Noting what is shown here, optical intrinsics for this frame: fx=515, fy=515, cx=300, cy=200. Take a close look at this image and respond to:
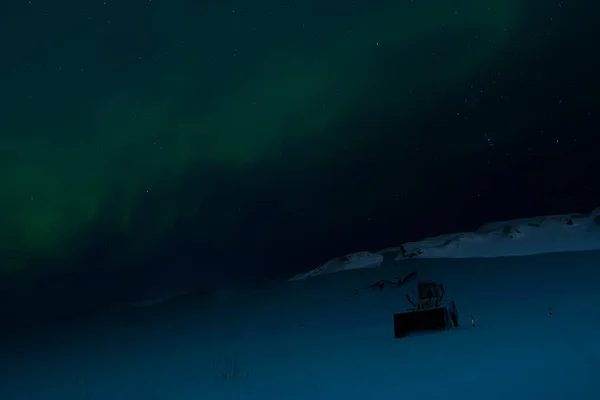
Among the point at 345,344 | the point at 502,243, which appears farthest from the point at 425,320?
the point at 502,243

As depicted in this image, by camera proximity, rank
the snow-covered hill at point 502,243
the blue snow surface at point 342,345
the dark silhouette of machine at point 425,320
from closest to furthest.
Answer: the blue snow surface at point 342,345
the dark silhouette of machine at point 425,320
the snow-covered hill at point 502,243

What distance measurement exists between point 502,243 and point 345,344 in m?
9.73

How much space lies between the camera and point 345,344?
66.5 feet

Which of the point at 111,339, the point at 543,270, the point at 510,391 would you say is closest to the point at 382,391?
the point at 510,391

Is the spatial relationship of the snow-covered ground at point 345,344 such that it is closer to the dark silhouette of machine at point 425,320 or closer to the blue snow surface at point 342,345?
the blue snow surface at point 342,345

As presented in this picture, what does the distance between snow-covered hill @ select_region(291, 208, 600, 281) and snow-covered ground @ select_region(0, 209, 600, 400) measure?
417 mm

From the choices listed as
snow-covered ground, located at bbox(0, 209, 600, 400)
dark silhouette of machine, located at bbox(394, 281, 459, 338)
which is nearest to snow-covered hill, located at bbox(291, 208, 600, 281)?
snow-covered ground, located at bbox(0, 209, 600, 400)

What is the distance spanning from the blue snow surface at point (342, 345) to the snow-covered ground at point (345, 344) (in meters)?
0.06

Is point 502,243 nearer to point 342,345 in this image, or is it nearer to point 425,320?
point 342,345

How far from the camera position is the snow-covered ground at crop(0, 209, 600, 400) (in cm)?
1245

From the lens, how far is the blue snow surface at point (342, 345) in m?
12.4

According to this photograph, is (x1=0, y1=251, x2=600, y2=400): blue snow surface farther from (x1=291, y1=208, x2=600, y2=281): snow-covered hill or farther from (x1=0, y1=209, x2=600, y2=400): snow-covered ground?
(x1=291, y1=208, x2=600, y2=281): snow-covered hill

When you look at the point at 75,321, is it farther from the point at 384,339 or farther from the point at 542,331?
the point at 542,331

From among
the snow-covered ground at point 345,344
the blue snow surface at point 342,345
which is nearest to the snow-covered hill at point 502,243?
the snow-covered ground at point 345,344
